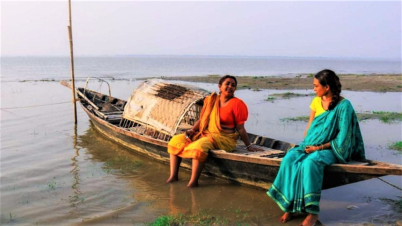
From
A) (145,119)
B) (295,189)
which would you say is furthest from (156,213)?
(145,119)

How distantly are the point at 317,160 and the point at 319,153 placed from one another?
0.14 m

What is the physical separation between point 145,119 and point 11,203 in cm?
290

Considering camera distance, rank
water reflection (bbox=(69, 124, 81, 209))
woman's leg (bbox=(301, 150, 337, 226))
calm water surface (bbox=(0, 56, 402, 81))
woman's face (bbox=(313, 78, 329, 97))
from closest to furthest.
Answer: woman's leg (bbox=(301, 150, 337, 226))
woman's face (bbox=(313, 78, 329, 97))
water reflection (bbox=(69, 124, 81, 209))
calm water surface (bbox=(0, 56, 402, 81))

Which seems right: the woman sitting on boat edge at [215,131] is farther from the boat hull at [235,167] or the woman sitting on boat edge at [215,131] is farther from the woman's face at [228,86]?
the boat hull at [235,167]

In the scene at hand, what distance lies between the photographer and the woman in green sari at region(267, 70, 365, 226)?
402cm

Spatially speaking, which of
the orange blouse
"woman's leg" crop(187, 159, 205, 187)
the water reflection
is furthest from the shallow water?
the orange blouse

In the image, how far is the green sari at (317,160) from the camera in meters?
4.00

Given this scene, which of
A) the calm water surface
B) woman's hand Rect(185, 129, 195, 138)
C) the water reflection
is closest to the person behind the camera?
the water reflection

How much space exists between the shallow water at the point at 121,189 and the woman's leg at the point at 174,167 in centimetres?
11

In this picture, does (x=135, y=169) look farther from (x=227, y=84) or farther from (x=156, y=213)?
(x=227, y=84)

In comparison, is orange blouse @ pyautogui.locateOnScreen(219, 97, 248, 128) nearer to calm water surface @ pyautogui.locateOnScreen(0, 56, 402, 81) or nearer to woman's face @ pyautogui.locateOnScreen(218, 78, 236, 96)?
woman's face @ pyautogui.locateOnScreen(218, 78, 236, 96)

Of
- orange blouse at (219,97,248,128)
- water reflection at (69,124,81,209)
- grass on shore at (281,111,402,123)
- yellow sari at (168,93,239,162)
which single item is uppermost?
orange blouse at (219,97,248,128)

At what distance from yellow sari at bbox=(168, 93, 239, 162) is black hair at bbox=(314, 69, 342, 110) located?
5.72 feet

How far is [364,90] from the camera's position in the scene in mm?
19703
